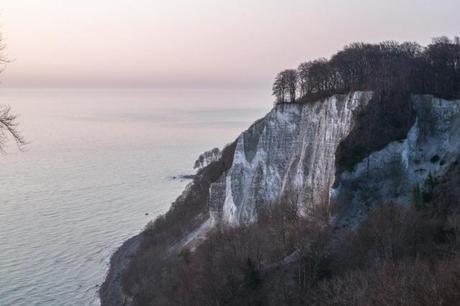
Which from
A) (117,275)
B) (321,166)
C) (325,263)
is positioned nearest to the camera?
(325,263)

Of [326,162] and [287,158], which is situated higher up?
[326,162]

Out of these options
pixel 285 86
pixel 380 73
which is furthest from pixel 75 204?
pixel 380 73

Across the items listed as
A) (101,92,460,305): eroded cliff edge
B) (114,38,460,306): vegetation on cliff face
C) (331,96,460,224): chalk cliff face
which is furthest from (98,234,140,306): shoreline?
(331,96,460,224): chalk cliff face

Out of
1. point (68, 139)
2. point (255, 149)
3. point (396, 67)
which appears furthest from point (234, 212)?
point (68, 139)

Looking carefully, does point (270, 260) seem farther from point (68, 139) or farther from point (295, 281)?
point (68, 139)

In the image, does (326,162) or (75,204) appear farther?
(75,204)

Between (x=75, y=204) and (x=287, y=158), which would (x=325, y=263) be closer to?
(x=287, y=158)
